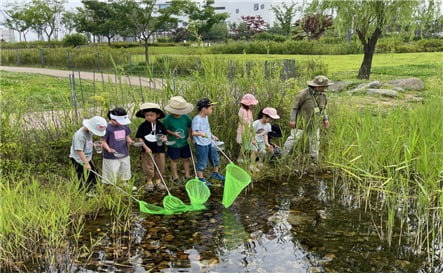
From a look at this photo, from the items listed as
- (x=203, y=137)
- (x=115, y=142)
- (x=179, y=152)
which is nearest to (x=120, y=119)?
(x=115, y=142)

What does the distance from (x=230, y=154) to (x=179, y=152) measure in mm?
745

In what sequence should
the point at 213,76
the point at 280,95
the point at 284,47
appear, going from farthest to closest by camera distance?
the point at 284,47, the point at 280,95, the point at 213,76

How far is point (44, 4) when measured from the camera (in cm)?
2748

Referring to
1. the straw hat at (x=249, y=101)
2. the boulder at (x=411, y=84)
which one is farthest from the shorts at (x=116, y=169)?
the boulder at (x=411, y=84)

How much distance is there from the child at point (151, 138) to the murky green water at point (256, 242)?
414 millimetres

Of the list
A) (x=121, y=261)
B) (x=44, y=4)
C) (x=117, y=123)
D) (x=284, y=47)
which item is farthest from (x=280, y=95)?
(x=44, y=4)

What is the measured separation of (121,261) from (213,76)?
2.87m

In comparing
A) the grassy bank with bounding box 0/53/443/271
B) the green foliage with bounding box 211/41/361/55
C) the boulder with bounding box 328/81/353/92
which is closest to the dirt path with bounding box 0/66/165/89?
the grassy bank with bounding box 0/53/443/271

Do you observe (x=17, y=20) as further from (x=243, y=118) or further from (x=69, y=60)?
(x=243, y=118)

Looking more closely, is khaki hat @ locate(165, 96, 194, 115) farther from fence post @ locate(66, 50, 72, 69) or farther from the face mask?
fence post @ locate(66, 50, 72, 69)

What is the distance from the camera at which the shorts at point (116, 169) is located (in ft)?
14.4

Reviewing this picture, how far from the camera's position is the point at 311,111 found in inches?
216

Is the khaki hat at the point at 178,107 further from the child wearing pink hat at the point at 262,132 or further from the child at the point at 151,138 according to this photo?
the child wearing pink hat at the point at 262,132

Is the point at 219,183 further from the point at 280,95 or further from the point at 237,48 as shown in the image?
the point at 237,48
